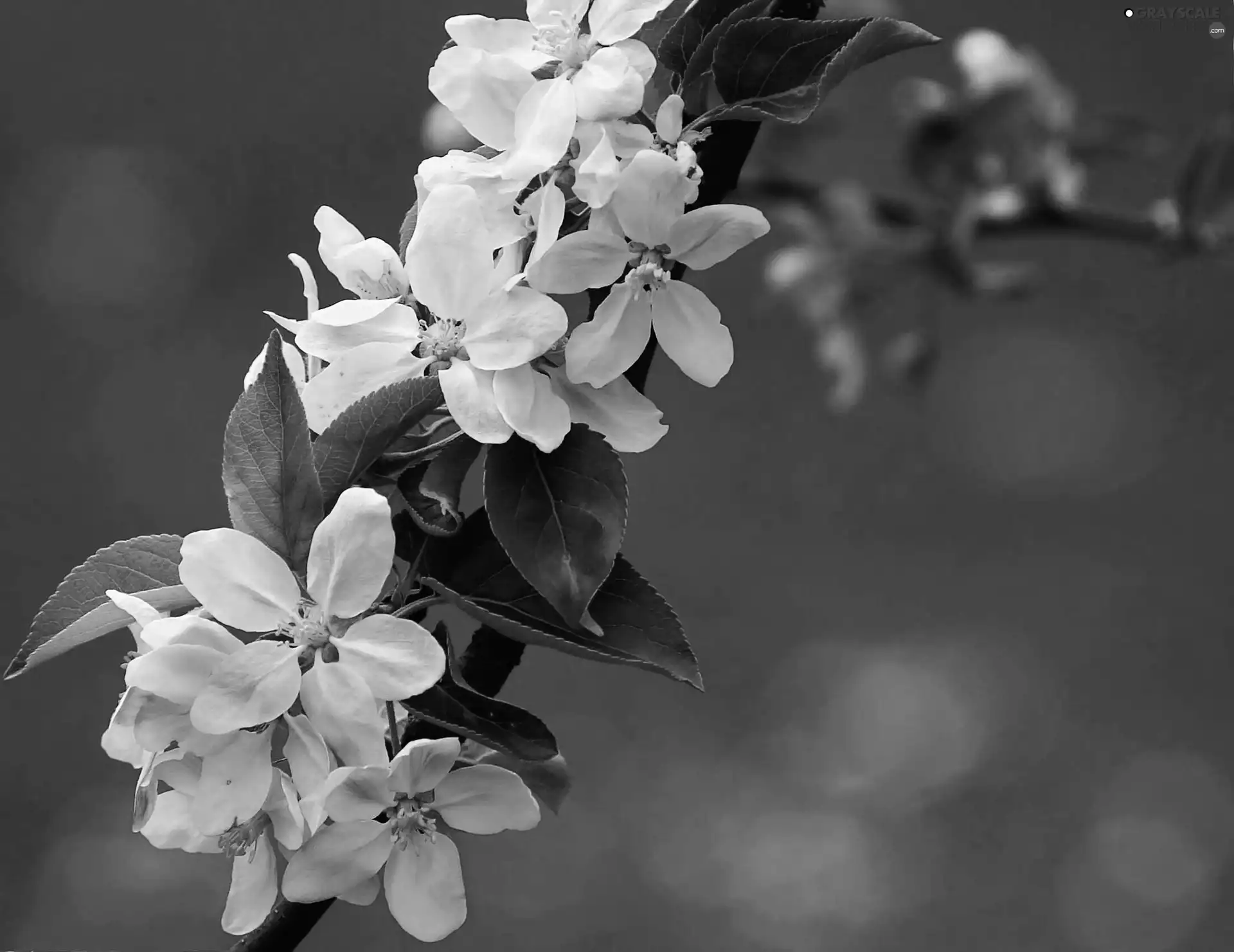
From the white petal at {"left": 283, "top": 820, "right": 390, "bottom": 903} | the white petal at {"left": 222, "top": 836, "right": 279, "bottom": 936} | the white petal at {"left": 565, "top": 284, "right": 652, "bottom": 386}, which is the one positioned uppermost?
the white petal at {"left": 565, "top": 284, "right": 652, "bottom": 386}

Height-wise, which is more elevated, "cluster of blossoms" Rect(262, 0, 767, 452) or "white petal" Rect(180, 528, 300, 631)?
"cluster of blossoms" Rect(262, 0, 767, 452)

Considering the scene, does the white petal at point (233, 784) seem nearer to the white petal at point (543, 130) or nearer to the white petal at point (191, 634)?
the white petal at point (191, 634)

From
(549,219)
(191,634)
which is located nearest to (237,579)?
(191,634)

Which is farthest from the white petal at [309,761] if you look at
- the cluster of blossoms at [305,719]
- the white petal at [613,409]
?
the white petal at [613,409]

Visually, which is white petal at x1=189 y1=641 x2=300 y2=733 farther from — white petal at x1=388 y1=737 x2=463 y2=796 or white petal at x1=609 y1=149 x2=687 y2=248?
white petal at x1=609 y1=149 x2=687 y2=248

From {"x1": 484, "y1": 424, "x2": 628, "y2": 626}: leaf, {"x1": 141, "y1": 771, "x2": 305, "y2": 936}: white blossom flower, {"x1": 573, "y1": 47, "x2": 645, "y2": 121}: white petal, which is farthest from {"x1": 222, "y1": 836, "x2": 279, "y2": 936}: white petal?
{"x1": 573, "y1": 47, "x2": 645, "y2": 121}: white petal

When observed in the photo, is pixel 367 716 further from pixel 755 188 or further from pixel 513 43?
pixel 755 188

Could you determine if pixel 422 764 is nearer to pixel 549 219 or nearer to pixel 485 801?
pixel 485 801
